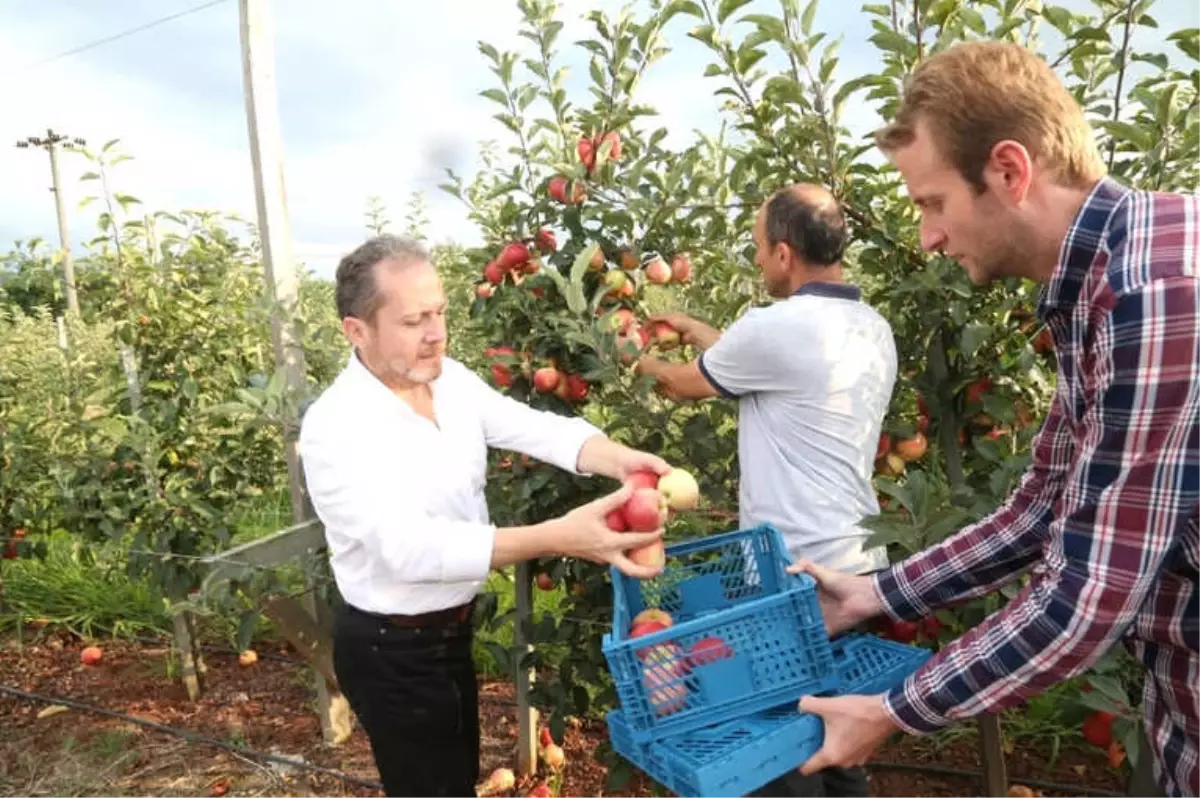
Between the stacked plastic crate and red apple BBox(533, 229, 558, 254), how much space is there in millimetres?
1201

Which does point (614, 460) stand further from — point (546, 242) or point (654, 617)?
point (546, 242)

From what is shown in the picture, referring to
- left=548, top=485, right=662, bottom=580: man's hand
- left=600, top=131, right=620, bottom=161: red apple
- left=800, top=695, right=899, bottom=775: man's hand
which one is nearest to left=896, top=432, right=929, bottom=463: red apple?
left=548, top=485, right=662, bottom=580: man's hand

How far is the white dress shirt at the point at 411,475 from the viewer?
5.21 feet

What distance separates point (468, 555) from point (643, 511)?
31 centimetres

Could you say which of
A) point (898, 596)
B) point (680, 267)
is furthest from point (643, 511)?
point (680, 267)

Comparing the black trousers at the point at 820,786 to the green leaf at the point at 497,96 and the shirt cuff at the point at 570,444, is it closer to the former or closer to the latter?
the shirt cuff at the point at 570,444

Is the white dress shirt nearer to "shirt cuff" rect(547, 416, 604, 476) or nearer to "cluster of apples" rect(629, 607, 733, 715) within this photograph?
"shirt cuff" rect(547, 416, 604, 476)

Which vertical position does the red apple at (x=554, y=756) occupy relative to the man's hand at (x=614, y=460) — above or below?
below

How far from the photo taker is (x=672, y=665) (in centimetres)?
132

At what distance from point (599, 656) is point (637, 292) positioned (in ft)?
3.27

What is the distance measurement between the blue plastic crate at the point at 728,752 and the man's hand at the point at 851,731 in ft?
0.10

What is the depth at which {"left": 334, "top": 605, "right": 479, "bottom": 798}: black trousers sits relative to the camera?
1.82 metres

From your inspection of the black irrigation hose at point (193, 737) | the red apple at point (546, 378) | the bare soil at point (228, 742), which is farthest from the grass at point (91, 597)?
the red apple at point (546, 378)

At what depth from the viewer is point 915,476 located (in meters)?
1.76
